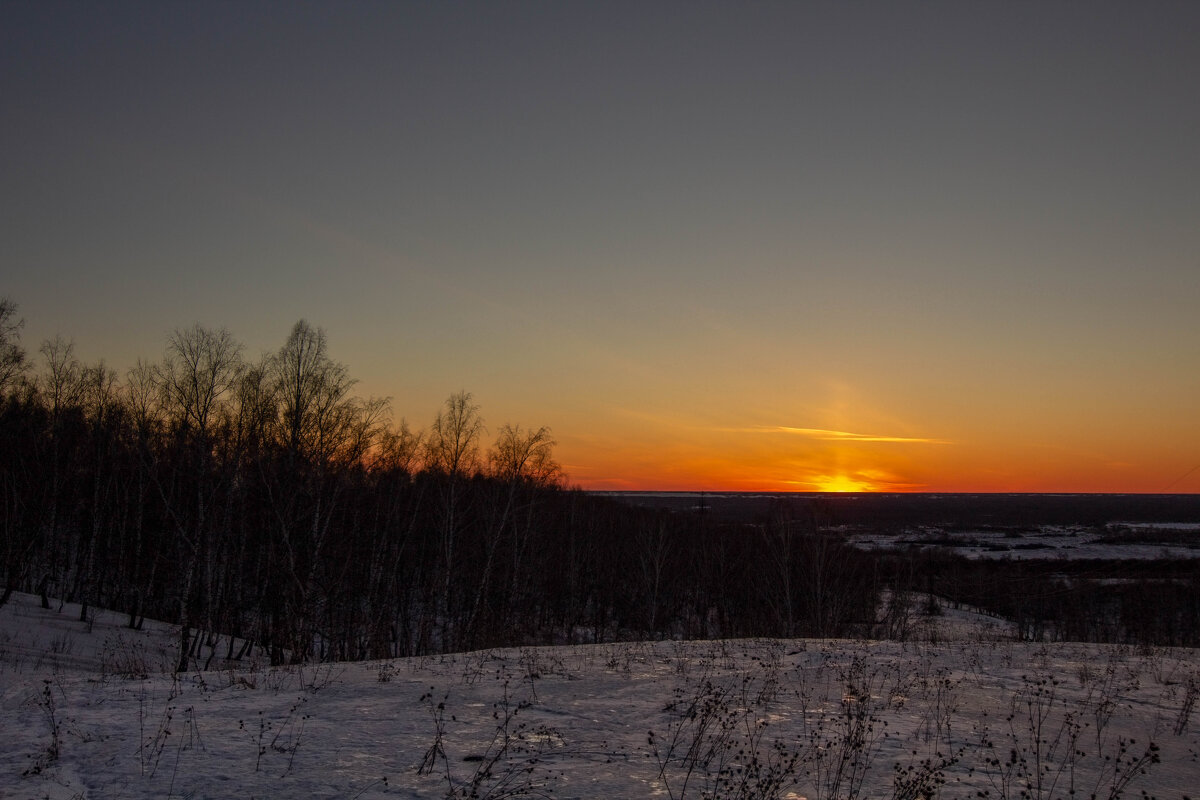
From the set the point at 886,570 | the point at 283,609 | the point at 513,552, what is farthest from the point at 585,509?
the point at 283,609

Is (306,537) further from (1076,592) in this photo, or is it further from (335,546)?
(1076,592)

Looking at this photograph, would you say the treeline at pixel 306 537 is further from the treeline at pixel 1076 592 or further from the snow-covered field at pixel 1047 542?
the snow-covered field at pixel 1047 542

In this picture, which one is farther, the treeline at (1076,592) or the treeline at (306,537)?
the treeline at (1076,592)

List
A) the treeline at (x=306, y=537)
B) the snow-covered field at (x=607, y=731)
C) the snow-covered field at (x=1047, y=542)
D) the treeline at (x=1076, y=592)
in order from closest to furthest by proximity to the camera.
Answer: the snow-covered field at (x=607, y=731), the treeline at (x=306, y=537), the treeline at (x=1076, y=592), the snow-covered field at (x=1047, y=542)

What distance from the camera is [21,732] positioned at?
7.56 metres

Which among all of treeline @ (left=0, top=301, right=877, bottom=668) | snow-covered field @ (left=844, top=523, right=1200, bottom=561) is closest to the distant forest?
treeline @ (left=0, top=301, right=877, bottom=668)

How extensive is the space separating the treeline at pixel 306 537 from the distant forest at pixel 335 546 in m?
0.16

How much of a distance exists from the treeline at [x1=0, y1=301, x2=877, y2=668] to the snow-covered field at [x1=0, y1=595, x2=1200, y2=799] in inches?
358

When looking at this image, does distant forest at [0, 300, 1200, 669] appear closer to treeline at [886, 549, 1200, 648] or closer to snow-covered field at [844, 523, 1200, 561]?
treeline at [886, 549, 1200, 648]

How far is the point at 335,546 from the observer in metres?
29.5

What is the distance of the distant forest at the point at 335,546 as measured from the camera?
2548cm

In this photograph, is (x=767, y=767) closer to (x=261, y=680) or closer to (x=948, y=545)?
(x=261, y=680)

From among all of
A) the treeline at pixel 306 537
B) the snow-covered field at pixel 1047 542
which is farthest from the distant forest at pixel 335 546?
the snow-covered field at pixel 1047 542

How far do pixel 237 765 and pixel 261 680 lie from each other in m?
5.13
